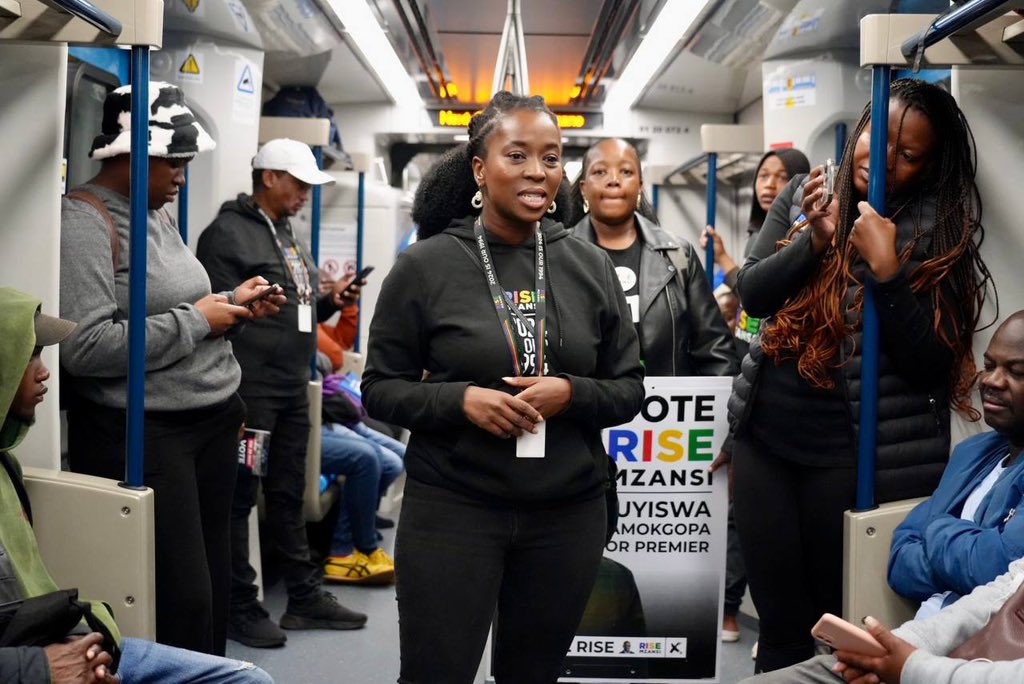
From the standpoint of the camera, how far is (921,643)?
2189 mm

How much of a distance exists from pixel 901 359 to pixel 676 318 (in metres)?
1.16

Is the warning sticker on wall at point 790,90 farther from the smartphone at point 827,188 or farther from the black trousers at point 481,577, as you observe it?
the black trousers at point 481,577

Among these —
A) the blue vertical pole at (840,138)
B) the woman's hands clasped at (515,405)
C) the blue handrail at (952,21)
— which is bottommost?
the woman's hands clasped at (515,405)

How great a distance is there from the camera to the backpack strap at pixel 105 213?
293 cm

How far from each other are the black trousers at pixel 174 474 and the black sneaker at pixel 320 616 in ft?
5.10

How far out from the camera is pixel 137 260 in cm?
272

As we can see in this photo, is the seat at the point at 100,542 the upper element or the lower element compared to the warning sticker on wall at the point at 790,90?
lower

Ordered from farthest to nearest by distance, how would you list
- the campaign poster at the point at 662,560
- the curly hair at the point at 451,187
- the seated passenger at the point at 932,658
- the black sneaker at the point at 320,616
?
the black sneaker at the point at 320,616 → the campaign poster at the point at 662,560 → the curly hair at the point at 451,187 → the seated passenger at the point at 932,658

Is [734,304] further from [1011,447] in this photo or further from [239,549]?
[1011,447]

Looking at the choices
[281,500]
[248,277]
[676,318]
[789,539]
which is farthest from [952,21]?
[281,500]

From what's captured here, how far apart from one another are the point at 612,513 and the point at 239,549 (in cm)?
230

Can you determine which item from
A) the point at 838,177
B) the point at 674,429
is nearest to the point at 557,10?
the point at 674,429

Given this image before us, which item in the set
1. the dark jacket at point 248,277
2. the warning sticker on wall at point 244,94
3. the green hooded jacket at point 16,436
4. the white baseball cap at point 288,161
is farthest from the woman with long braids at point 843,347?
the warning sticker on wall at point 244,94

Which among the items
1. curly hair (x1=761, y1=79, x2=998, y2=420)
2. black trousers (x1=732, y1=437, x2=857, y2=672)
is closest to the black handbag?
black trousers (x1=732, y1=437, x2=857, y2=672)
